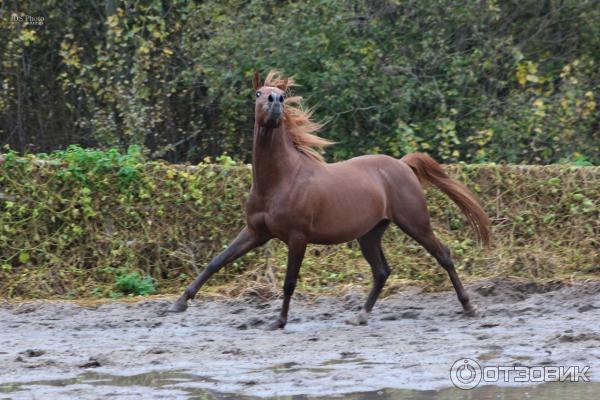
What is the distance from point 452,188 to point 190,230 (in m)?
2.63

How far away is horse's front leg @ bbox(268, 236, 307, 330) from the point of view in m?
7.94

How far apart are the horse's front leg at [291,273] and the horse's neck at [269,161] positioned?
0.47m

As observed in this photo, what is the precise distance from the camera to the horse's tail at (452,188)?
9.09 metres

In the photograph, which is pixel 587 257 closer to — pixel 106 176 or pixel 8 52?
pixel 106 176

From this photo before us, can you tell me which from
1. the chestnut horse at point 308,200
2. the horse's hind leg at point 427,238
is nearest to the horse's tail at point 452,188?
the chestnut horse at point 308,200

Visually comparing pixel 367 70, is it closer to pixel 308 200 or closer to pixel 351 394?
pixel 308 200

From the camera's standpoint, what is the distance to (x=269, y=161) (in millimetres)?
8023

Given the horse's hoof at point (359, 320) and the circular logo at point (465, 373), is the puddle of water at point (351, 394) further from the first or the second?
the horse's hoof at point (359, 320)

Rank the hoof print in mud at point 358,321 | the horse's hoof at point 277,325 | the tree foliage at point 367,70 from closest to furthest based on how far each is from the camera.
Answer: the horse's hoof at point 277,325
the hoof print in mud at point 358,321
the tree foliage at point 367,70

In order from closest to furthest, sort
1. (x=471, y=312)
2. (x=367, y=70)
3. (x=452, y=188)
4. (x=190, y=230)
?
1. (x=471, y=312)
2. (x=452, y=188)
3. (x=190, y=230)
4. (x=367, y=70)

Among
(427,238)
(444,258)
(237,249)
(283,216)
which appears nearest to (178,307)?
(237,249)

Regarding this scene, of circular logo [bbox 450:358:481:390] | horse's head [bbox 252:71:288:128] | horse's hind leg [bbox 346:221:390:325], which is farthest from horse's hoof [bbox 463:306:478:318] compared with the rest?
horse's head [bbox 252:71:288:128]

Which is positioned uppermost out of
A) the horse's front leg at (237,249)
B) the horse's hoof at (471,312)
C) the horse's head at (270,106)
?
the horse's head at (270,106)

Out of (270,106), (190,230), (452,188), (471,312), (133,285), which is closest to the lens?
(270,106)
